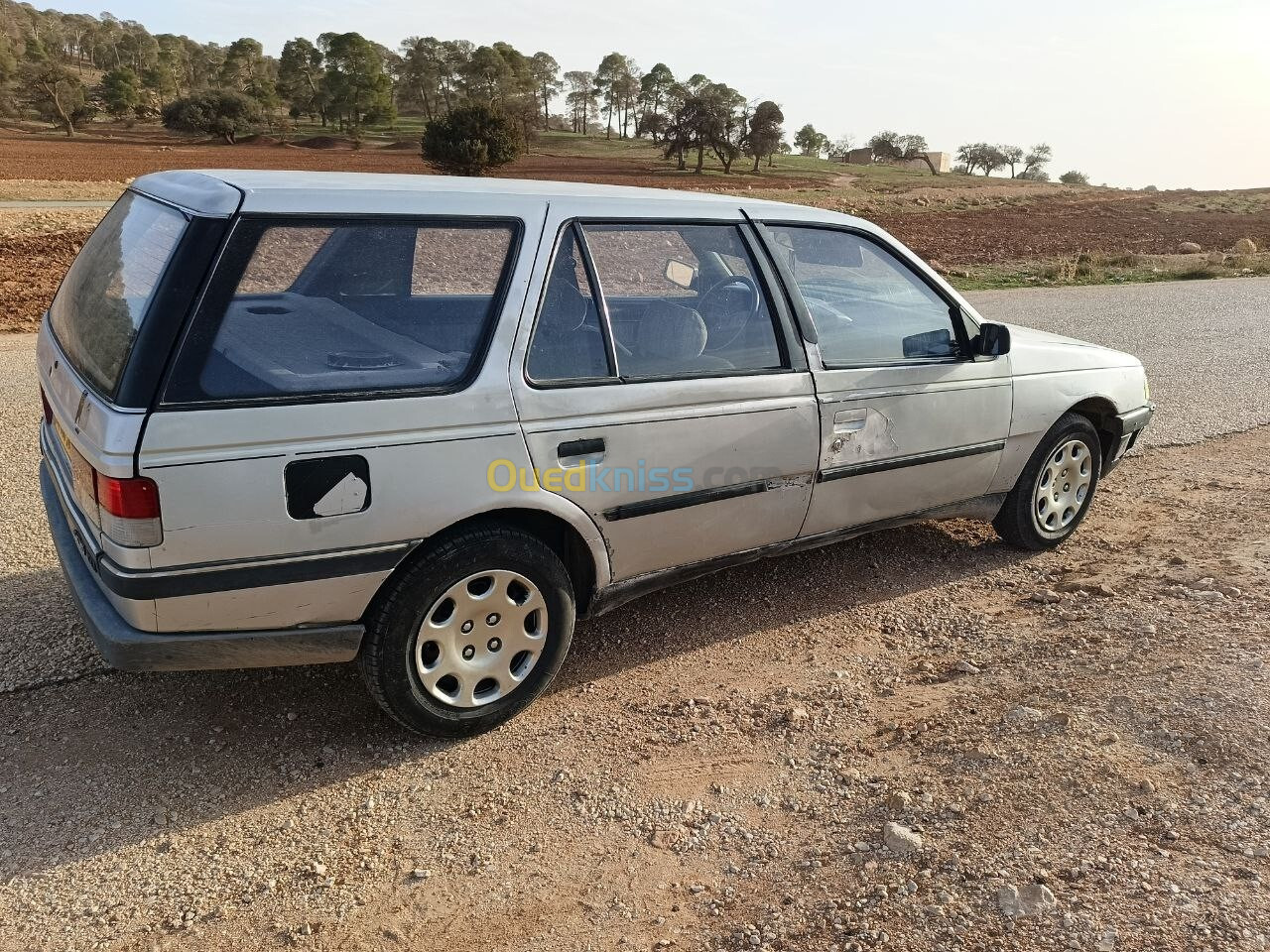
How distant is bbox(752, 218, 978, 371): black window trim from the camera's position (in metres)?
3.84

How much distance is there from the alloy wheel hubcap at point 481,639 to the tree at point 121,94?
79.9 meters

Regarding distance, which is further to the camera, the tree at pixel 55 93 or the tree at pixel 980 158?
the tree at pixel 980 158

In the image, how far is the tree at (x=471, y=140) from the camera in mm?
34938

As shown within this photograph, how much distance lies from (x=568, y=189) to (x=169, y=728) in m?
2.31

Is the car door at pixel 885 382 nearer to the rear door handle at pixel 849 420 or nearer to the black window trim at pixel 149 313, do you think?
the rear door handle at pixel 849 420

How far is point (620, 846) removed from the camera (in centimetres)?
280

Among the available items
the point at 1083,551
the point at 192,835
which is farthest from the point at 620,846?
the point at 1083,551

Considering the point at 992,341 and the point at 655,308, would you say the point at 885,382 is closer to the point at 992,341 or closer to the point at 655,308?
the point at 992,341

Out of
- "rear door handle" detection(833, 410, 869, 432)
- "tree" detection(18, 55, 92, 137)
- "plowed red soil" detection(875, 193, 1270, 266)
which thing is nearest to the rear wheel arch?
"rear door handle" detection(833, 410, 869, 432)

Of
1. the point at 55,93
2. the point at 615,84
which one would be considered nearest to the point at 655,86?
the point at 615,84

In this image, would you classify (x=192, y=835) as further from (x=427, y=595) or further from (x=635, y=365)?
(x=635, y=365)

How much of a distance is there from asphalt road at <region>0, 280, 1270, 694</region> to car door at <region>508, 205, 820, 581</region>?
2035 millimetres

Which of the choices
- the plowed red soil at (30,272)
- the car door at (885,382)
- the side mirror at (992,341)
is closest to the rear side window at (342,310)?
the car door at (885,382)

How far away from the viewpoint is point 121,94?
228ft
